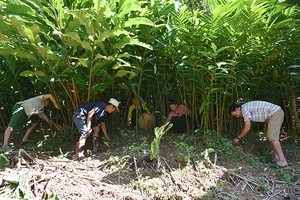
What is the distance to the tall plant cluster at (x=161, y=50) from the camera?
9.40ft

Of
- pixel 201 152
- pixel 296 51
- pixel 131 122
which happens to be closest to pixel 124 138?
pixel 131 122

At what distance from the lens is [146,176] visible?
102 inches

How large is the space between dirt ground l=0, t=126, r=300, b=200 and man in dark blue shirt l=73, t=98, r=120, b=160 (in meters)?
0.13

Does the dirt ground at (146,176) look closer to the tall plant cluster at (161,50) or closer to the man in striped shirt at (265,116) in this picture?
the man in striped shirt at (265,116)

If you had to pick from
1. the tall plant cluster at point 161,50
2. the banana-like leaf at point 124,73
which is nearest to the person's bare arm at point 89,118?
the tall plant cluster at point 161,50

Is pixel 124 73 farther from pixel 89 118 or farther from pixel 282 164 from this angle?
pixel 282 164

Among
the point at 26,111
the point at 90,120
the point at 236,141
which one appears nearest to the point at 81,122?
the point at 90,120

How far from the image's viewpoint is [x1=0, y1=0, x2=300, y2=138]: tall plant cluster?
2.87 meters

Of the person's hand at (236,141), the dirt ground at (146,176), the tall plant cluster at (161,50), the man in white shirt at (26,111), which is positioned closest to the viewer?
the dirt ground at (146,176)

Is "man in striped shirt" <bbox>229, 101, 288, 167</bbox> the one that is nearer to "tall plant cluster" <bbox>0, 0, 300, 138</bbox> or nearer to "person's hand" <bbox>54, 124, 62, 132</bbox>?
"tall plant cluster" <bbox>0, 0, 300, 138</bbox>

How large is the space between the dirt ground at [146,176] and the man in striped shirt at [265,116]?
0.16 meters

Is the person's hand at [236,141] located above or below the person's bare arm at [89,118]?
below

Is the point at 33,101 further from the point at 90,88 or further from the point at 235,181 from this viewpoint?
the point at 235,181

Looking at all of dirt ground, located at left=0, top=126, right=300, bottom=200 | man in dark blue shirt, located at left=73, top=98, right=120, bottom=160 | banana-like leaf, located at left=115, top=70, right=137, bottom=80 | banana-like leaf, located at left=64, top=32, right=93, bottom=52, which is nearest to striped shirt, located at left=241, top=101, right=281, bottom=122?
dirt ground, located at left=0, top=126, right=300, bottom=200
